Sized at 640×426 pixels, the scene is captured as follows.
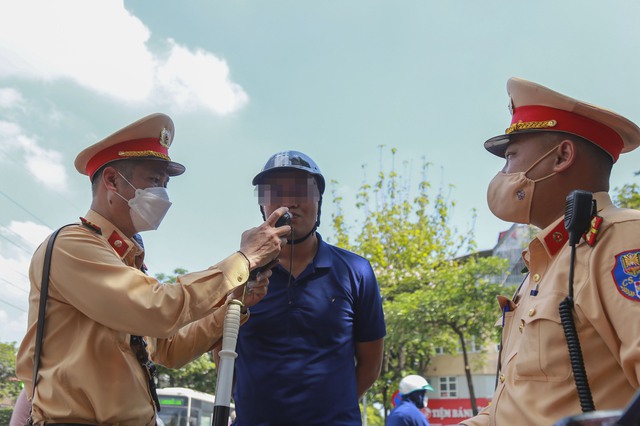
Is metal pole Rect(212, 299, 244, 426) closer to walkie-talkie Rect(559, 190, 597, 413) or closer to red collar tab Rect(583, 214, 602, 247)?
walkie-talkie Rect(559, 190, 597, 413)

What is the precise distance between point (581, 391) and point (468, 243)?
22799 millimetres

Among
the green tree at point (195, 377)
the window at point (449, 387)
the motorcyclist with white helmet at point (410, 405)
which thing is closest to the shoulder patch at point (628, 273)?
the motorcyclist with white helmet at point (410, 405)

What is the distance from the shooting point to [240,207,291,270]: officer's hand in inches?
120

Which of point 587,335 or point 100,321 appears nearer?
point 587,335

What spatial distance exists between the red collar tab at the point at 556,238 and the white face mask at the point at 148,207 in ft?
7.40

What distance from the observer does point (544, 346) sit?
225 centimetres

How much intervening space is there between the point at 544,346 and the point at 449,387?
147ft

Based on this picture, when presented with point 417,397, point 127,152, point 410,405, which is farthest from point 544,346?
point 417,397

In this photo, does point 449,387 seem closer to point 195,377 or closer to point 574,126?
point 195,377

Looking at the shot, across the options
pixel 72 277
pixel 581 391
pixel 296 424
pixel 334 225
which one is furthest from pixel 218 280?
pixel 334 225

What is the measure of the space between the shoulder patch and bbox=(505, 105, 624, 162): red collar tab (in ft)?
2.51

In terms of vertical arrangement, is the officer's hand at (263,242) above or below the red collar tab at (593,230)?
above

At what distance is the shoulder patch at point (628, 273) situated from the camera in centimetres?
198

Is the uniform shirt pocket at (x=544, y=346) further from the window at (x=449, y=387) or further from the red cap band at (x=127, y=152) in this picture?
the window at (x=449, y=387)
